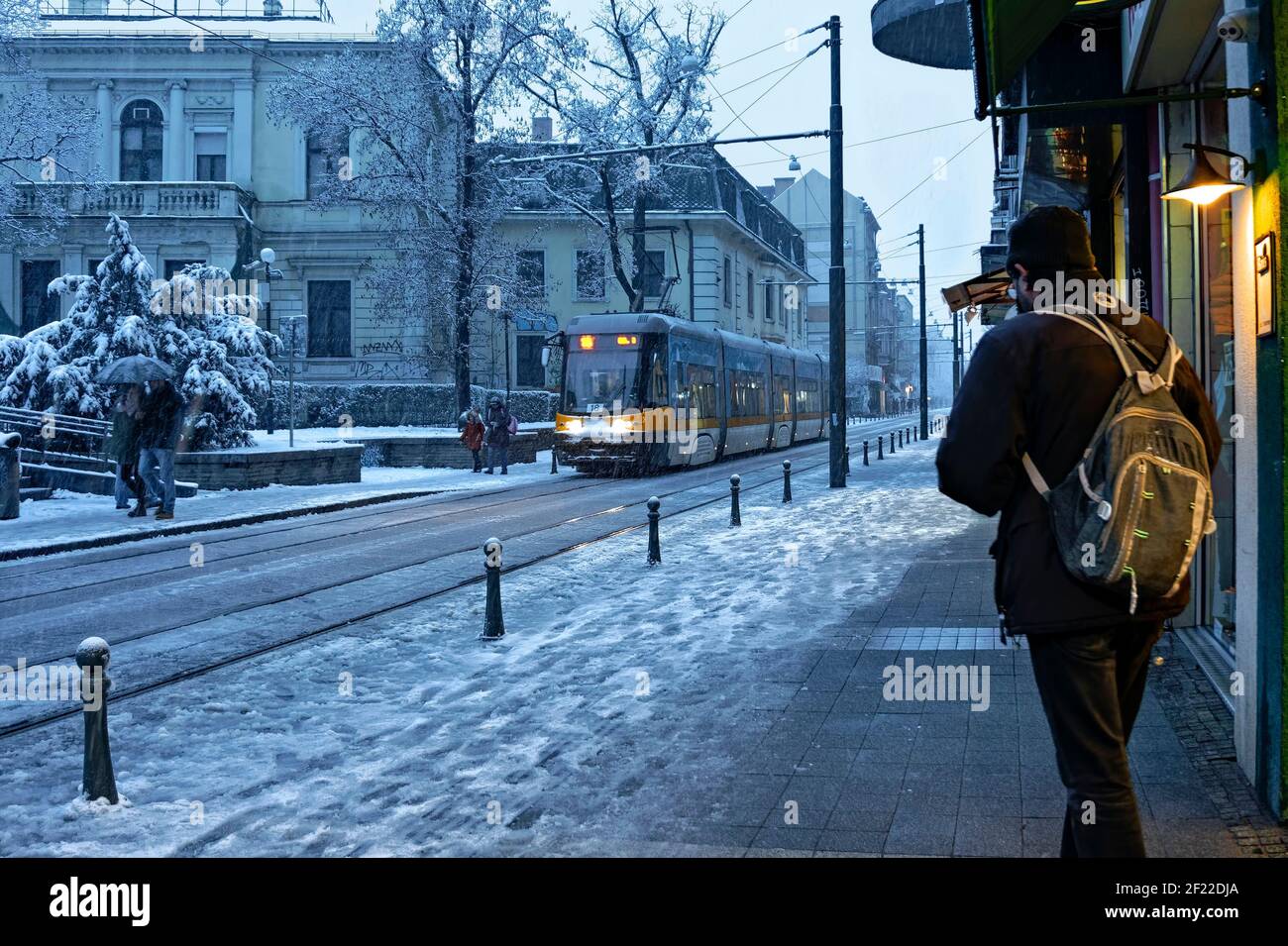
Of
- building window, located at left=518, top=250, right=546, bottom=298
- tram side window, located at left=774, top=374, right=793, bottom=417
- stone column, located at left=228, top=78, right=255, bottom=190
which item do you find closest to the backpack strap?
tram side window, located at left=774, top=374, right=793, bottom=417

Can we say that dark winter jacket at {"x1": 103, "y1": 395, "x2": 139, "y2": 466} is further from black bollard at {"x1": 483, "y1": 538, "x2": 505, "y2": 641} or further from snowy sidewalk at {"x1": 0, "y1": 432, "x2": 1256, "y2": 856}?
black bollard at {"x1": 483, "y1": 538, "x2": 505, "y2": 641}

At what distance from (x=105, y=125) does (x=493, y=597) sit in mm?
38149

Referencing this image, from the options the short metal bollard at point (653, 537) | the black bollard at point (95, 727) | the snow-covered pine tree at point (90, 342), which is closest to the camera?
the black bollard at point (95, 727)

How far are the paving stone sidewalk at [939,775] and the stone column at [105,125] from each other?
39.3m

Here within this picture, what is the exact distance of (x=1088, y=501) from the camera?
335 centimetres

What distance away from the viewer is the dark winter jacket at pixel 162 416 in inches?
666

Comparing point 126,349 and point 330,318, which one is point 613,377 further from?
point 330,318

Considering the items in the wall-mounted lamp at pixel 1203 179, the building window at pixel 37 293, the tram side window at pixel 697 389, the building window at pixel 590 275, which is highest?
the building window at pixel 590 275

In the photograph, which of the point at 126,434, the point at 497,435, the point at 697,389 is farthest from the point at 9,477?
the point at 697,389

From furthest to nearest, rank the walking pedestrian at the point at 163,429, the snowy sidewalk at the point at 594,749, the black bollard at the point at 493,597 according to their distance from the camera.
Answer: the walking pedestrian at the point at 163,429
the black bollard at the point at 493,597
the snowy sidewalk at the point at 594,749

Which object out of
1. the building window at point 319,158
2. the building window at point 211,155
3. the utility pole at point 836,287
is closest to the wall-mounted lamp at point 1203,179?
the utility pole at point 836,287

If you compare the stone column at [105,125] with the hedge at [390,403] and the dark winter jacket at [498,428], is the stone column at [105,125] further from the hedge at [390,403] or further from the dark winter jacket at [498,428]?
the dark winter jacket at [498,428]

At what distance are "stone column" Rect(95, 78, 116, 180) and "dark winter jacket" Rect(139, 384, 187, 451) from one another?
89.8 ft
